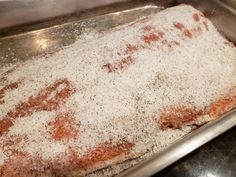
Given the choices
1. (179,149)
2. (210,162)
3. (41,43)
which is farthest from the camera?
(41,43)

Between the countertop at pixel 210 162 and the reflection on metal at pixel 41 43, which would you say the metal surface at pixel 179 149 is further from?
the reflection on metal at pixel 41 43

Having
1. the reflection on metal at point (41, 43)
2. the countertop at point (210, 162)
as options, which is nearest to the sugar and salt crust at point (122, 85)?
the countertop at point (210, 162)

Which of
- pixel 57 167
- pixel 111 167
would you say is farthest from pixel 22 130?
pixel 111 167

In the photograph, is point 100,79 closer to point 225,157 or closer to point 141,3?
point 225,157

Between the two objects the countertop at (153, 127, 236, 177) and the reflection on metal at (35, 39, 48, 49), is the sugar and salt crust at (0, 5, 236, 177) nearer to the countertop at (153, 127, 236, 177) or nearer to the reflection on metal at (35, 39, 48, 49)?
the countertop at (153, 127, 236, 177)

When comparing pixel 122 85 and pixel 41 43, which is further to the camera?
pixel 41 43

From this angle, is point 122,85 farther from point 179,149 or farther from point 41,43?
point 41,43

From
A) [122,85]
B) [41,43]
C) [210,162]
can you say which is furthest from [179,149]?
[41,43]

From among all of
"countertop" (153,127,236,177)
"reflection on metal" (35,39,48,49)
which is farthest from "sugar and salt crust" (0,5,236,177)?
"reflection on metal" (35,39,48,49)
